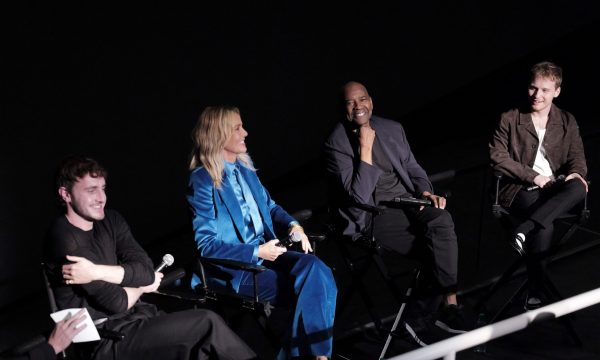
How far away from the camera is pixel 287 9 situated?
7297 millimetres

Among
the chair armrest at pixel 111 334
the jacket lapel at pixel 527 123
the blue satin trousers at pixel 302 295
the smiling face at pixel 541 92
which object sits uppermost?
the smiling face at pixel 541 92

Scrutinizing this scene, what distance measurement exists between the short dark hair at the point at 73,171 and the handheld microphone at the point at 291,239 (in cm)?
93

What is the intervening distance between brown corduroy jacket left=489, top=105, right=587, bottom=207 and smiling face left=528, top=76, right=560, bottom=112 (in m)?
0.09

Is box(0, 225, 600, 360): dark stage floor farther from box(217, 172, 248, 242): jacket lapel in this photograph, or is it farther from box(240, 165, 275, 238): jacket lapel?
box(217, 172, 248, 242): jacket lapel

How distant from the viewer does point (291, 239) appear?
3.79 metres

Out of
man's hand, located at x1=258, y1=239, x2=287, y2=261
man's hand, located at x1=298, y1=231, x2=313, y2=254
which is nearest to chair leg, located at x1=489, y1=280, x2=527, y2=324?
man's hand, located at x1=298, y1=231, x2=313, y2=254

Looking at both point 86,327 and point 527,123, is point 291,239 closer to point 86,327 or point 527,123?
point 86,327

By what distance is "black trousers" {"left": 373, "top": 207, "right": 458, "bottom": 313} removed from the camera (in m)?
4.05

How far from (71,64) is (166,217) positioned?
139 centimetres

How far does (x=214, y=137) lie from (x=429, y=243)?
3.65 feet

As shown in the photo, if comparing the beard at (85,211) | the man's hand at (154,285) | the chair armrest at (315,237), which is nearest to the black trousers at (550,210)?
the chair armrest at (315,237)

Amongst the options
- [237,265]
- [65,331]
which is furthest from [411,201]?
[65,331]

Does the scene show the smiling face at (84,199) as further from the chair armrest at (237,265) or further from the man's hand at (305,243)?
the man's hand at (305,243)

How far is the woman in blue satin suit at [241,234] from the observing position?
3541mm
